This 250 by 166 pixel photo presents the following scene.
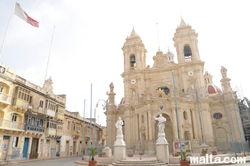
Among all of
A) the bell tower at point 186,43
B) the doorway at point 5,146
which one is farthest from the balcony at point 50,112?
the bell tower at point 186,43

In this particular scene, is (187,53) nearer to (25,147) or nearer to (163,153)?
(163,153)

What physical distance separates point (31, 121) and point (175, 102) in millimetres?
20858

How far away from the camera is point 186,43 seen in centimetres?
3597

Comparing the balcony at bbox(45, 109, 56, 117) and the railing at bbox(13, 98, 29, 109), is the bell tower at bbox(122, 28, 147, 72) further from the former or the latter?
the railing at bbox(13, 98, 29, 109)

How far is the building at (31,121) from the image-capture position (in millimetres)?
23156

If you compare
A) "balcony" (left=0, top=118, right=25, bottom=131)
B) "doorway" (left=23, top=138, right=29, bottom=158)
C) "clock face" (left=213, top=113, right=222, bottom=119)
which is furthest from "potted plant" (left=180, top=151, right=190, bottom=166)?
"doorway" (left=23, top=138, right=29, bottom=158)

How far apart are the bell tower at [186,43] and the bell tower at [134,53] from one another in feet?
22.4

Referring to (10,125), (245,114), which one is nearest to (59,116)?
(10,125)

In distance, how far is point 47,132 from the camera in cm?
3011

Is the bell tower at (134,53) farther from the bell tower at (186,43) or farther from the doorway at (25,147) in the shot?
the doorway at (25,147)

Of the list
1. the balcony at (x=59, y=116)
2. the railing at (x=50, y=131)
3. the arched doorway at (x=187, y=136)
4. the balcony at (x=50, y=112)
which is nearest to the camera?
the arched doorway at (x=187, y=136)

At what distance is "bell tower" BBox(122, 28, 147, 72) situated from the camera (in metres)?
37.7

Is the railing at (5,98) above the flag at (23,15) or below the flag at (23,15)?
below

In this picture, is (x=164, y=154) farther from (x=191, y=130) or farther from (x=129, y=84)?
(x=129, y=84)
